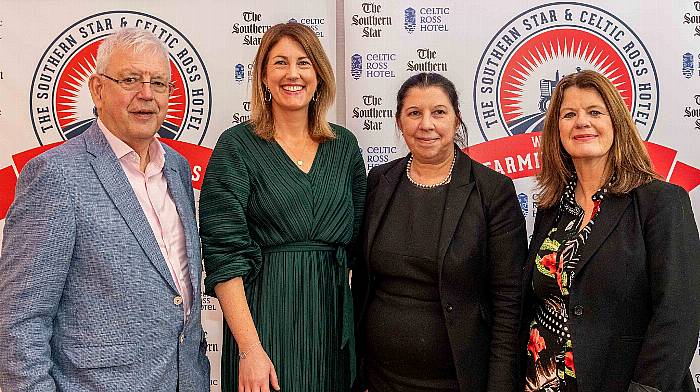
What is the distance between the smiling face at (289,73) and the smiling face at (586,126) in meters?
0.75

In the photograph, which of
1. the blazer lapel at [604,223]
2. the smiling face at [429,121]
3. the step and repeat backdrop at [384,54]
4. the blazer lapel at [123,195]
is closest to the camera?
the blazer lapel at [123,195]

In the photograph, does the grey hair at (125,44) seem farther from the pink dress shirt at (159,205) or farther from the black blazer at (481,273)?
the black blazer at (481,273)

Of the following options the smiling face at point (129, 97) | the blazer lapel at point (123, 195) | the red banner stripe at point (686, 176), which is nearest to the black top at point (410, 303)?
the blazer lapel at point (123, 195)

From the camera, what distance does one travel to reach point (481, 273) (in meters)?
1.91

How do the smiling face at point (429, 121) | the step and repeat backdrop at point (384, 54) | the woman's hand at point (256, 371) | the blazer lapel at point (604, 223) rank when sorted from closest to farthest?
the blazer lapel at point (604, 223), the woman's hand at point (256, 371), the smiling face at point (429, 121), the step and repeat backdrop at point (384, 54)

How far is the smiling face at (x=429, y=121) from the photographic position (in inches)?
75.4

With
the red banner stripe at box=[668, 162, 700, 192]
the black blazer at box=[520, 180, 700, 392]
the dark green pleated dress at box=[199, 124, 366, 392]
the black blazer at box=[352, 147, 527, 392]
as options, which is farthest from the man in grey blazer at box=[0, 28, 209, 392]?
the red banner stripe at box=[668, 162, 700, 192]

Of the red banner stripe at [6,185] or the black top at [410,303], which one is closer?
the black top at [410,303]

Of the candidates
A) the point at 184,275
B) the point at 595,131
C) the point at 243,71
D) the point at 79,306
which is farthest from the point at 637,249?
the point at 243,71

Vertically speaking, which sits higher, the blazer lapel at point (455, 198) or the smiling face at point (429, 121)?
the smiling face at point (429, 121)

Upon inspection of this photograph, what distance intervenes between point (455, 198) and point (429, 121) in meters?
0.24

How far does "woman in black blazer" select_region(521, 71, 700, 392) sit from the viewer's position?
1.60 meters

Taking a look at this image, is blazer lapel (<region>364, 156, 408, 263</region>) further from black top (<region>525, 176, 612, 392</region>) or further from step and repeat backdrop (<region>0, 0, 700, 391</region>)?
step and repeat backdrop (<region>0, 0, 700, 391</region>)

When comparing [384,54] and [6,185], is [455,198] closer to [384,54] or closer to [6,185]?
[384,54]
